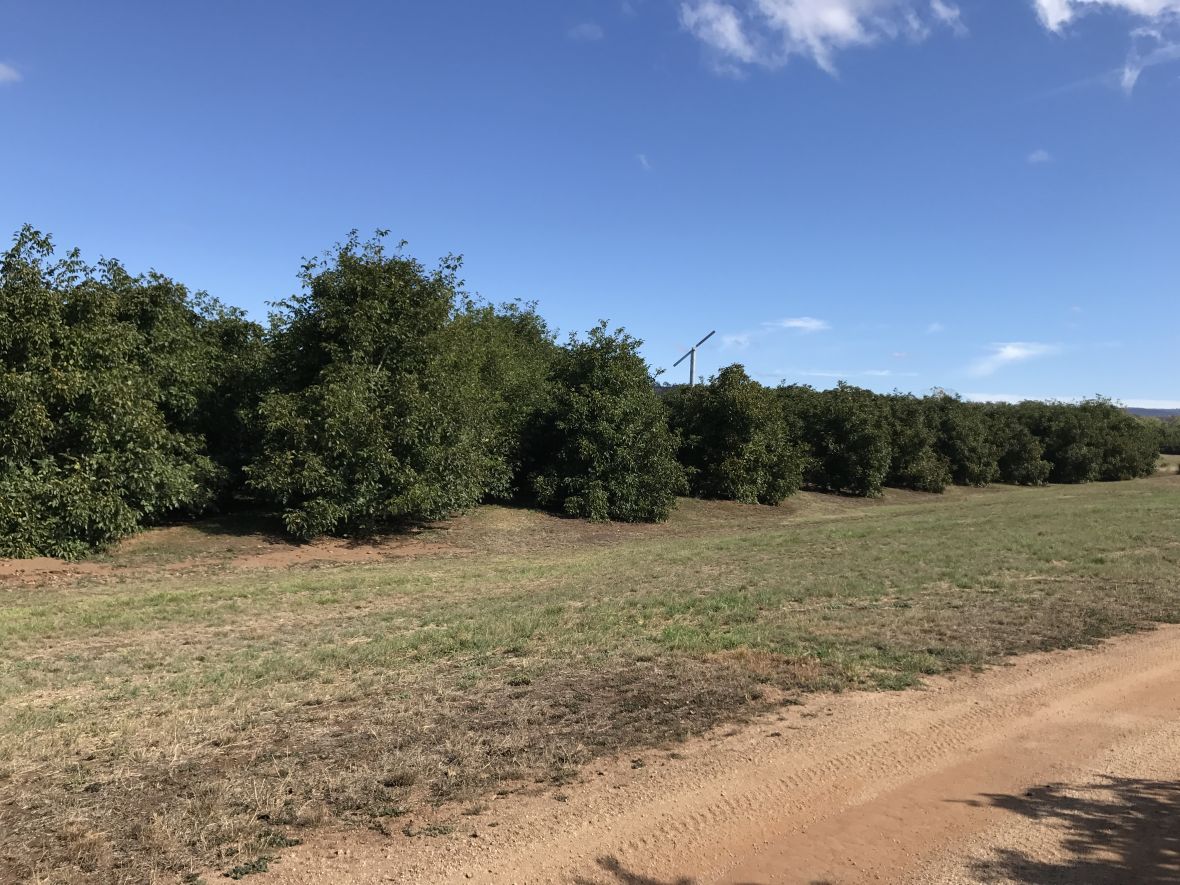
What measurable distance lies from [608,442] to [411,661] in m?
18.1

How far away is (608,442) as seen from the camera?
2547cm

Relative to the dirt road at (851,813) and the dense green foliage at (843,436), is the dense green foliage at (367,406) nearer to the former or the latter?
the dirt road at (851,813)

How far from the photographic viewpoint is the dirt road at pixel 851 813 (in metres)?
3.68

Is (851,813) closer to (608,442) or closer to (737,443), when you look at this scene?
(608,442)

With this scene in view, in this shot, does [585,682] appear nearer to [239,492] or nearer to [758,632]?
[758,632]

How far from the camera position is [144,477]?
1560cm

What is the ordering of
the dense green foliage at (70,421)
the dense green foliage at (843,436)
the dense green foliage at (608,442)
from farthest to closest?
the dense green foliage at (843,436) < the dense green foliage at (608,442) < the dense green foliage at (70,421)

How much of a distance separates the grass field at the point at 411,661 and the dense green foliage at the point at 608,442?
8.63 meters

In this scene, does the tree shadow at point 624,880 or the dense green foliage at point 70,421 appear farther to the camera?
the dense green foliage at point 70,421

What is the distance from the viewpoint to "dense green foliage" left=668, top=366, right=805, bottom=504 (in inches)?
1206

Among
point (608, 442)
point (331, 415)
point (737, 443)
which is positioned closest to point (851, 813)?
point (331, 415)

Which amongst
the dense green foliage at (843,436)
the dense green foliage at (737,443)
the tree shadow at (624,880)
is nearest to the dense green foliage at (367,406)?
the dense green foliage at (737,443)

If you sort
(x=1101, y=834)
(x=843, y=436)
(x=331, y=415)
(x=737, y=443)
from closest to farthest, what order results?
(x=1101, y=834)
(x=331, y=415)
(x=737, y=443)
(x=843, y=436)

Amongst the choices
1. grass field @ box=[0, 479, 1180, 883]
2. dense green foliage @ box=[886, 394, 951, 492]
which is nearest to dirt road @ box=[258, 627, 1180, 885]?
grass field @ box=[0, 479, 1180, 883]
